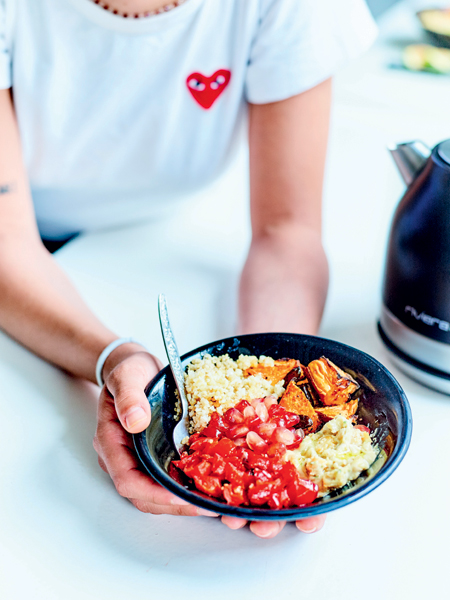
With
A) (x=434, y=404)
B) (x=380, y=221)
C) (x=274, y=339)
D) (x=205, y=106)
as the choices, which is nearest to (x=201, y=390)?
(x=274, y=339)

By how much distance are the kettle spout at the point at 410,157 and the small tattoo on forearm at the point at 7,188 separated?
56cm

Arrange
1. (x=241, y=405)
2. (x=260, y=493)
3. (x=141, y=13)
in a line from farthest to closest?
(x=141, y=13), (x=241, y=405), (x=260, y=493)

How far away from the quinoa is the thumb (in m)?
0.05

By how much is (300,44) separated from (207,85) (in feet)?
0.54

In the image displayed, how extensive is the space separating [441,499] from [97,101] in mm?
752

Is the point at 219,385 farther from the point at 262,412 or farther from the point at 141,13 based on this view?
the point at 141,13

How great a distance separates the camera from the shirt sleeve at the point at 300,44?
88 cm

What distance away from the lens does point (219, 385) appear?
2.17ft

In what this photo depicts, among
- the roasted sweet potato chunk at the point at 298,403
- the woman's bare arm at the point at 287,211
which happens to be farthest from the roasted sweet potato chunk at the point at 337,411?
the woman's bare arm at the point at 287,211

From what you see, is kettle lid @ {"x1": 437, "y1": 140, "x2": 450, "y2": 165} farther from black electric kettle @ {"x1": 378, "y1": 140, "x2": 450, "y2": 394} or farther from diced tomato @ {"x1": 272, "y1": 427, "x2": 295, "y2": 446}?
diced tomato @ {"x1": 272, "y1": 427, "x2": 295, "y2": 446}

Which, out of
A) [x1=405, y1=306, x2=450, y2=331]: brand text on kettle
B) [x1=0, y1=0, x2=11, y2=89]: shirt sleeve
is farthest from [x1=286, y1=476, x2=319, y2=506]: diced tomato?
[x1=0, y1=0, x2=11, y2=89]: shirt sleeve

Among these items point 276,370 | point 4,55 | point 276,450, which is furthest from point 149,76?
point 276,450

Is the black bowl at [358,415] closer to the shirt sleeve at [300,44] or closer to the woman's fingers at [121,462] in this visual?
the woman's fingers at [121,462]

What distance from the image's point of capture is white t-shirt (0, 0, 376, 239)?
34.4 inches
